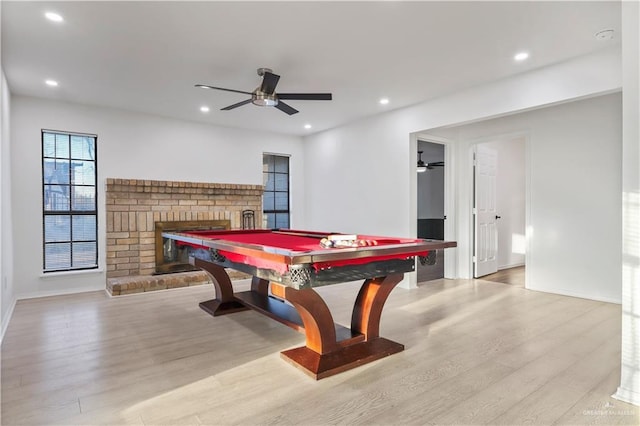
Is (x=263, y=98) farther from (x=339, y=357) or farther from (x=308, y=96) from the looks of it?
(x=339, y=357)

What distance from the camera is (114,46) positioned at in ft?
10.5

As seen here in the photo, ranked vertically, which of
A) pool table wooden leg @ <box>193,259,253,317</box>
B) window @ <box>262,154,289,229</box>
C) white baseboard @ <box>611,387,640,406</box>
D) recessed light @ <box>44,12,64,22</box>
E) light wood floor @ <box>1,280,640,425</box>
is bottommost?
light wood floor @ <box>1,280,640,425</box>

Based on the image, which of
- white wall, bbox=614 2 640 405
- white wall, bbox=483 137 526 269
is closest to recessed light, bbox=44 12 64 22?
white wall, bbox=614 2 640 405

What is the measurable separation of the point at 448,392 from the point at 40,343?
3.16 meters

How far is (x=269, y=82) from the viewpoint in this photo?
3.35m

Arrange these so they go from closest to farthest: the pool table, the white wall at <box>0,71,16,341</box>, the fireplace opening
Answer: the pool table → the white wall at <box>0,71,16,341</box> → the fireplace opening

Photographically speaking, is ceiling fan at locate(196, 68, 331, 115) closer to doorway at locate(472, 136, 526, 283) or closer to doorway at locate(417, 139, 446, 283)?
doorway at locate(472, 136, 526, 283)

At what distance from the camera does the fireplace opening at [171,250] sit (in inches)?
215

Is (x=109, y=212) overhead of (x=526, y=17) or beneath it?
beneath

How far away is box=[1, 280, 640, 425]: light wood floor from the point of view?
193 centimetres

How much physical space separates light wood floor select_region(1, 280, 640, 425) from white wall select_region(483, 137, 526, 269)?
8.52 ft

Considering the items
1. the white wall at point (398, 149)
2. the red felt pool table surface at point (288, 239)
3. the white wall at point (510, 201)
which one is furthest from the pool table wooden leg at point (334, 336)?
the white wall at point (510, 201)

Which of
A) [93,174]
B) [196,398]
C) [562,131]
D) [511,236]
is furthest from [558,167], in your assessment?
[93,174]

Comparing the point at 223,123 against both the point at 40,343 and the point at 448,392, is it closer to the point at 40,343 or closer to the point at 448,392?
the point at 40,343
